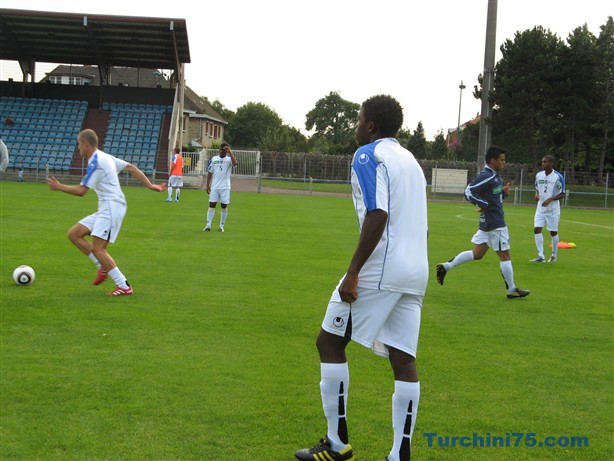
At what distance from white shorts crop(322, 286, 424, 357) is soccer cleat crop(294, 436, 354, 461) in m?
0.64

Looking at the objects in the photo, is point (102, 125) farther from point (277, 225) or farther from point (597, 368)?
point (597, 368)

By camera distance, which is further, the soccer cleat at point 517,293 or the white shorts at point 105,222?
the soccer cleat at point 517,293

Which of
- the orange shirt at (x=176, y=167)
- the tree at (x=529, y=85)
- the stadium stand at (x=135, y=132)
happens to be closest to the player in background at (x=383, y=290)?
the orange shirt at (x=176, y=167)

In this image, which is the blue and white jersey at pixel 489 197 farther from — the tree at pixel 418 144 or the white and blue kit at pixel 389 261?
the tree at pixel 418 144

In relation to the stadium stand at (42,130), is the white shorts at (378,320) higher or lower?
lower

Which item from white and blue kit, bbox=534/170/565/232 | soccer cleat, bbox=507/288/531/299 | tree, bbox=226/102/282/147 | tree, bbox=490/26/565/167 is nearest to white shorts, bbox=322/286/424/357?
soccer cleat, bbox=507/288/531/299

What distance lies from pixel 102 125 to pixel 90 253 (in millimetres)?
39768

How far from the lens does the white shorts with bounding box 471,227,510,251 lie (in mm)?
10782

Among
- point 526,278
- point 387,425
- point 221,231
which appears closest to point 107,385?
point 387,425

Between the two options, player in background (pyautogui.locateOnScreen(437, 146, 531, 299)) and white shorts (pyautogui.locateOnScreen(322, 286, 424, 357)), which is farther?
player in background (pyautogui.locateOnScreen(437, 146, 531, 299))

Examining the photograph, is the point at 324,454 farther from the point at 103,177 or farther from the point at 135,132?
the point at 135,132

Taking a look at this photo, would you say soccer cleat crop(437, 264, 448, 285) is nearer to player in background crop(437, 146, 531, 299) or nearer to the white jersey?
player in background crop(437, 146, 531, 299)

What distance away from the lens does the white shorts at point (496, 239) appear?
10782mm

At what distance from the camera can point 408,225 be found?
170 inches
